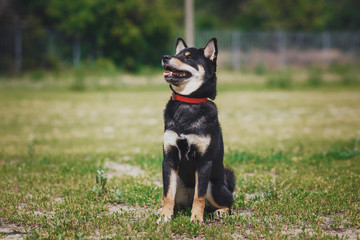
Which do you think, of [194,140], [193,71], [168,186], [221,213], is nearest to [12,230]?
[168,186]

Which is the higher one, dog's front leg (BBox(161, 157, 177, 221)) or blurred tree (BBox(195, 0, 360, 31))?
blurred tree (BBox(195, 0, 360, 31))

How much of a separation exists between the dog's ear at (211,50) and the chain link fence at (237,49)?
20.9 metres

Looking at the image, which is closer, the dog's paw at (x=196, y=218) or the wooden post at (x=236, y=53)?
the dog's paw at (x=196, y=218)

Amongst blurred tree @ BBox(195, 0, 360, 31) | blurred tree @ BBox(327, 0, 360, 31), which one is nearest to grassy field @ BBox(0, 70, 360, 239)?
blurred tree @ BBox(195, 0, 360, 31)

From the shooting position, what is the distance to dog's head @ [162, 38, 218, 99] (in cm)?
372

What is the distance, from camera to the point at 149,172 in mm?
5934

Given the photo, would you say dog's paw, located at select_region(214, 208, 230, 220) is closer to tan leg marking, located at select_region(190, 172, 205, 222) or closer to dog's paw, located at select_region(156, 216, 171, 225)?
tan leg marking, located at select_region(190, 172, 205, 222)

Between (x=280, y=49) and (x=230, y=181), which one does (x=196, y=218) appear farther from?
(x=280, y=49)

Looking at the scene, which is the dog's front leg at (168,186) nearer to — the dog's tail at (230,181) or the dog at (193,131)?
the dog at (193,131)

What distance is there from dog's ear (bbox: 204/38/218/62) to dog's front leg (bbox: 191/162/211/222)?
3.34ft

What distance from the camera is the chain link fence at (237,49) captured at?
23797 mm

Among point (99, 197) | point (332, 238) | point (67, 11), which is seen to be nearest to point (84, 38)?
point (67, 11)

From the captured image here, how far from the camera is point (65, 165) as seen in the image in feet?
20.7

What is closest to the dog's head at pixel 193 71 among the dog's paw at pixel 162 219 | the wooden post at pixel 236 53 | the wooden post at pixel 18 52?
the dog's paw at pixel 162 219
